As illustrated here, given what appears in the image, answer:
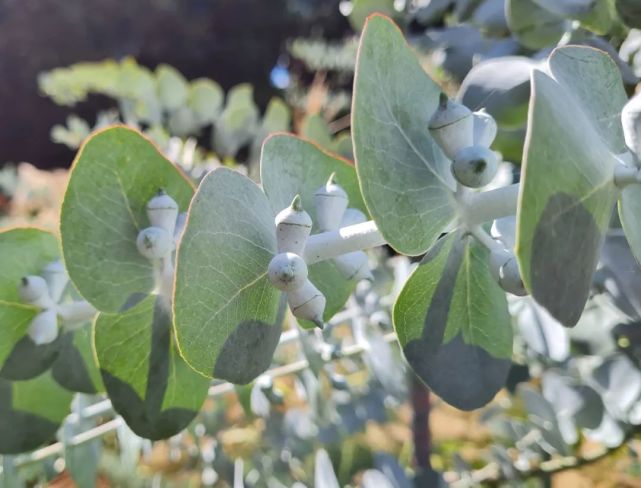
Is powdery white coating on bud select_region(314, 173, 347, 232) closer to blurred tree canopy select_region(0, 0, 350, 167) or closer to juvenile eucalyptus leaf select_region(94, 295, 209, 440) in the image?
juvenile eucalyptus leaf select_region(94, 295, 209, 440)

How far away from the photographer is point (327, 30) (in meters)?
4.49

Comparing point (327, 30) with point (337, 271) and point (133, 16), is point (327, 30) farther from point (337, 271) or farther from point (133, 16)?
point (337, 271)

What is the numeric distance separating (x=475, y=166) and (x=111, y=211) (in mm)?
144

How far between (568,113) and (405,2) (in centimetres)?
45

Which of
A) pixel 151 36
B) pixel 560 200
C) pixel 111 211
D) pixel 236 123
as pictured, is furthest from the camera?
pixel 151 36

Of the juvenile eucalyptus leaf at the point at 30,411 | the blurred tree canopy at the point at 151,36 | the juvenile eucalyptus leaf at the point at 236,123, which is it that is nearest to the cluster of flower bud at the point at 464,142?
the juvenile eucalyptus leaf at the point at 30,411

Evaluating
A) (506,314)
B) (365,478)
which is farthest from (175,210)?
(365,478)

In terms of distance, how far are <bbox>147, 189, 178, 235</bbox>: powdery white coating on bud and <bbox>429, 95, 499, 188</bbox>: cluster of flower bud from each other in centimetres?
10

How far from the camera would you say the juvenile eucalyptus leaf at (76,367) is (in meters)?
0.33

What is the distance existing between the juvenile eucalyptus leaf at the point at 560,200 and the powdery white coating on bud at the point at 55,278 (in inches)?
8.4

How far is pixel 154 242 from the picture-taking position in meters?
0.27

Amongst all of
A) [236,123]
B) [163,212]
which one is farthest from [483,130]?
[236,123]

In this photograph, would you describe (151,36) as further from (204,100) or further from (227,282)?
(227,282)

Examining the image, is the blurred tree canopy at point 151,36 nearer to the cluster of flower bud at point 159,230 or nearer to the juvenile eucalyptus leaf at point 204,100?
the juvenile eucalyptus leaf at point 204,100
